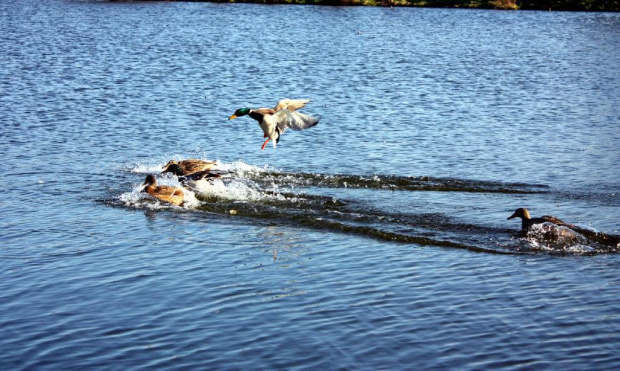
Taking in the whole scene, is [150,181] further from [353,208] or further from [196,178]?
[353,208]

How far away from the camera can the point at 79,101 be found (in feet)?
81.1

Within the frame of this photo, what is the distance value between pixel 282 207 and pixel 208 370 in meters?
6.71

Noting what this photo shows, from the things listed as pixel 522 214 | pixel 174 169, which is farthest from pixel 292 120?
pixel 522 214

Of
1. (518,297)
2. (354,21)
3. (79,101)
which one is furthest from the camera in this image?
(354,21)

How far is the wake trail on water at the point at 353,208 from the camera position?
1254 centimetres

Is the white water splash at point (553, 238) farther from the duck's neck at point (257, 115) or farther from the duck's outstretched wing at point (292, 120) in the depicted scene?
the duck's neck at point (257, 115)

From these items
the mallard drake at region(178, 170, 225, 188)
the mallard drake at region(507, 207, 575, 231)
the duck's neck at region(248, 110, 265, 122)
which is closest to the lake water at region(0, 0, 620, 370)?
the mallard drake at region(507, 207, 575, 231)

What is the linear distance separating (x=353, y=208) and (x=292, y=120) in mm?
1972

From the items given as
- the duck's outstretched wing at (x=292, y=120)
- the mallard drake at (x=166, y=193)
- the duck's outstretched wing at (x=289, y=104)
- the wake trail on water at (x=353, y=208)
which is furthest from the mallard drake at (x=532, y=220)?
the mallard drake at (x=166, y=193)

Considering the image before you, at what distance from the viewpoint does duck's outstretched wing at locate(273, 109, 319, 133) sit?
43.5 feet

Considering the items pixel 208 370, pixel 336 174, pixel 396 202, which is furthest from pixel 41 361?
pixel 336 174

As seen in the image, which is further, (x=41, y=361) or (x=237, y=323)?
(x=237, y=323)

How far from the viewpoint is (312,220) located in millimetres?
13641

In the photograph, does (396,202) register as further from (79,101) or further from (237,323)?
(79,101)
